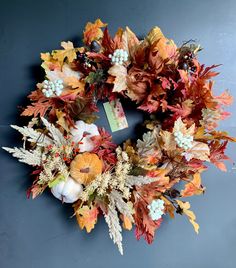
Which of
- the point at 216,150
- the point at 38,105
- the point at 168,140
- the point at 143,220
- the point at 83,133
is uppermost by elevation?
the point at 38,105

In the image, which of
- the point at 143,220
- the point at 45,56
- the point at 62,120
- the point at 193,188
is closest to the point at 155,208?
the point at 143,220

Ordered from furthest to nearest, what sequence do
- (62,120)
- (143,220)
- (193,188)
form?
(193,188) → (143,220) → (62,120)

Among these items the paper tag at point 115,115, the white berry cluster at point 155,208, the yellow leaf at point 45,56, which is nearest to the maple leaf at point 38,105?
the yellow leaf at point 45,56

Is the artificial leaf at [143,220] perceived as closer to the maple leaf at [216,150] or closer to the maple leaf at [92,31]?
the maple leaf at [216,150]

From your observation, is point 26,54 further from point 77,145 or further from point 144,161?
point 144,161

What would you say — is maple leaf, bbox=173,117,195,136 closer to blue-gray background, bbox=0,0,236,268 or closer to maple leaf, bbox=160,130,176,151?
maple leaf, bbox=160,130,176,151

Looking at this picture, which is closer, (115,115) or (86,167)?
(86,167)

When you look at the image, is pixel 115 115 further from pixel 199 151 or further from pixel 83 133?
pixel 199 151
